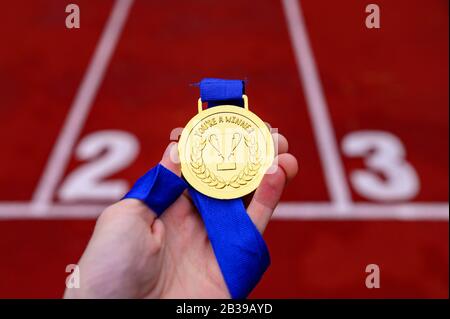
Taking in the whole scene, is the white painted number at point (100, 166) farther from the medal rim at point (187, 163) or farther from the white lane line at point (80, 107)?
the medal rim at point (187, 163)

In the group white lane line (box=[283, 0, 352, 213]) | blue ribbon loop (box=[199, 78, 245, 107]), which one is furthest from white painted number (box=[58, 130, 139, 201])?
blue ribbon loop (box=[199, 78, 245, 107])

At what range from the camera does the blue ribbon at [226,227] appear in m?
2.39

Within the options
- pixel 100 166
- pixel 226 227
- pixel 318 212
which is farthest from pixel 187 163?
pixel 100 166

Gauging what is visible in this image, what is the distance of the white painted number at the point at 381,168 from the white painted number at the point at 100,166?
2035 millimetres

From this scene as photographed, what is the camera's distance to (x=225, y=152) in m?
2.56

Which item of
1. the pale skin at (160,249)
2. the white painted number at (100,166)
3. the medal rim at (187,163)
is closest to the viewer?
the pale skin at (160,249)

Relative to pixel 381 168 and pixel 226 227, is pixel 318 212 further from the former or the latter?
pixel 226 227

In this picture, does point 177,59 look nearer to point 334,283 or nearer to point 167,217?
point 334,283

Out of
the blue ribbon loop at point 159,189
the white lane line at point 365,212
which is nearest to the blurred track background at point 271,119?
the white lane line at point 365,212

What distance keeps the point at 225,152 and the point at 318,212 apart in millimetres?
2181

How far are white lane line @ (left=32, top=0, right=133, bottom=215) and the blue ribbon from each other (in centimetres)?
252

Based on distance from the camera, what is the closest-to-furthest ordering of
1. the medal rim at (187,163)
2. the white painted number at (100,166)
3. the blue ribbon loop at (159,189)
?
the blue ribbon loop at (159,189) < the medal rim at (187,163) < the white painted number at (100,166)

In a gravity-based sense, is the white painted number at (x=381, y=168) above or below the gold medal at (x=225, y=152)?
below

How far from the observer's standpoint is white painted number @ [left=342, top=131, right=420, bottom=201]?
4688 mm
